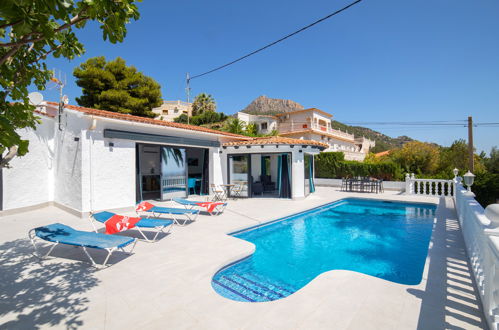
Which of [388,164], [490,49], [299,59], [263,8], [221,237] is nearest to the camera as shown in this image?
[221,237]

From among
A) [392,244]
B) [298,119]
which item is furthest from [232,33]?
[298,119]

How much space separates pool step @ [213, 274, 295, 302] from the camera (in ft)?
14.6

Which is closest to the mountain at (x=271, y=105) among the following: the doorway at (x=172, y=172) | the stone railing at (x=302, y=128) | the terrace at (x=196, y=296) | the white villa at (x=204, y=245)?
the stone railing at (x=302, y=128)

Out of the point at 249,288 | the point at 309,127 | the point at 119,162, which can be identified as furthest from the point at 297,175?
the point at 309,127

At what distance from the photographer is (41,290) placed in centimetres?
398

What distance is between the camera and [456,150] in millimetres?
28578

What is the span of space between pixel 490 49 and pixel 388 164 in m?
9.32

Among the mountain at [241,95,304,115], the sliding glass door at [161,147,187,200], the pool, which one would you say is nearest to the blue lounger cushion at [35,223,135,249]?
the pool

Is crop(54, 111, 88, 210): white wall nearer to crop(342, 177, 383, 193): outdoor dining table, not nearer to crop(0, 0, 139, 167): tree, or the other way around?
crop(0, 0, 139, 167): tree

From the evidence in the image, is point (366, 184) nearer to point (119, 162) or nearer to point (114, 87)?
point (119, 162)

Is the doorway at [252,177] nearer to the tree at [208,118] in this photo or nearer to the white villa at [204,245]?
the white villa at [204,245]

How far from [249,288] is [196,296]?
1.30m

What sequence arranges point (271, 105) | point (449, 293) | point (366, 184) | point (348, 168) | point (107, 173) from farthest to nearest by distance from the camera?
point (271, 105), point (348, 168), point (366, 184), point (107, 173), point (449, 293)

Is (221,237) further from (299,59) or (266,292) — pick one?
(299,59)
